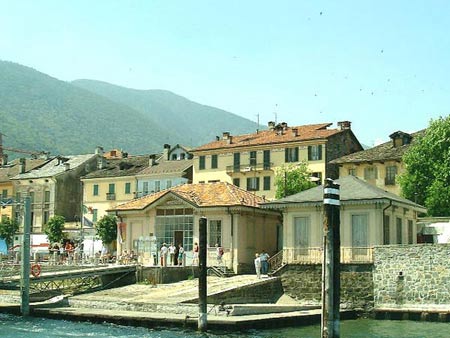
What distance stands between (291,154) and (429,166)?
1968 centimetres

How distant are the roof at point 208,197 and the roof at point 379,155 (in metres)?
23.6

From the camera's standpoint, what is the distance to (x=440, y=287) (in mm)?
37406

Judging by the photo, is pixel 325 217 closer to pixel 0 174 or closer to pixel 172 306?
pixel 172 306

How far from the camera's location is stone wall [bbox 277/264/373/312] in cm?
3978

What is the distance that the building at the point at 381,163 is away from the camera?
70.6 metres

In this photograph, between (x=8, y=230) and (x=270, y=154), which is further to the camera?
(x=8, y=230)

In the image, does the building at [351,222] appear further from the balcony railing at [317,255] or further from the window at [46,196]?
the window at [46,196]

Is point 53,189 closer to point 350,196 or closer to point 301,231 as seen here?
point 301,231

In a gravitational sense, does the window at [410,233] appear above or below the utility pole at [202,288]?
above

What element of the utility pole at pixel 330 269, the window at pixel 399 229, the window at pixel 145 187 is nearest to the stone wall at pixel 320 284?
the window at pixel 399 229

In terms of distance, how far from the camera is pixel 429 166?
195 ft

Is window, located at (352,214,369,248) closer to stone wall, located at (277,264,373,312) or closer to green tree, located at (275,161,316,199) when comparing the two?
stone wall, located at (277,264,373,312)

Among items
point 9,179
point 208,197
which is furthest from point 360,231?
point 9,179

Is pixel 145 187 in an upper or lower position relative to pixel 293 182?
upper
